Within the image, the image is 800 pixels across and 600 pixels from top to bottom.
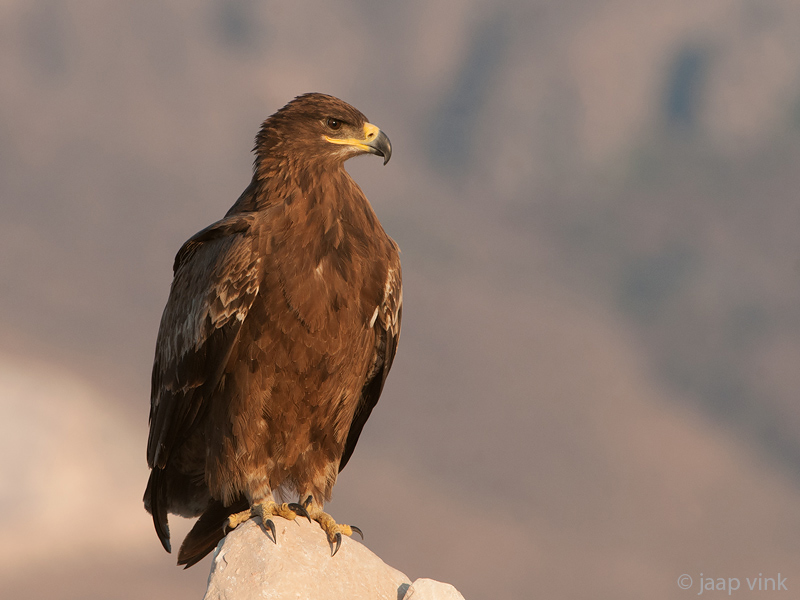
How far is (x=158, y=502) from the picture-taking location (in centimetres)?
952

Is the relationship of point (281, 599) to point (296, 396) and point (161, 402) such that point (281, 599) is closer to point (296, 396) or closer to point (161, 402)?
point (296, 396)

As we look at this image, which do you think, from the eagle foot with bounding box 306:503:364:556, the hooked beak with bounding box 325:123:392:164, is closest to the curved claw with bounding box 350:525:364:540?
the eagle foot with bounding box 306:503:364:556

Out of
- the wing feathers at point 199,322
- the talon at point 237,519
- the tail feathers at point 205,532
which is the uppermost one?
the wing feathers at point 199,322

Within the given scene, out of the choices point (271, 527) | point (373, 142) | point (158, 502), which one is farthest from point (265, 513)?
point (373, 142)

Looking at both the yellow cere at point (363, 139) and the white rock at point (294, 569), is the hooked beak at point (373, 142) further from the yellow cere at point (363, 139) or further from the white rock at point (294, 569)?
the white rock at point (294, 569)

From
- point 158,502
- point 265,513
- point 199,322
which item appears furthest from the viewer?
point 158,502

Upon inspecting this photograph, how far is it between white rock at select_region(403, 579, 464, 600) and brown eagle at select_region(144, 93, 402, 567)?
0.85m

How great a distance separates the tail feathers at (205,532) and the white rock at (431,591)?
237cm

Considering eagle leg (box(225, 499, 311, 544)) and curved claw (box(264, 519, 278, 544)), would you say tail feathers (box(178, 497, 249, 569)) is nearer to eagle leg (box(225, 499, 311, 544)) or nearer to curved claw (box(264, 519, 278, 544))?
eagle leg (box(225, 499, 311, 544))

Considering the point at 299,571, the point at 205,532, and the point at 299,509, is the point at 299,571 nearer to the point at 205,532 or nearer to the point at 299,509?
the point at 299,509

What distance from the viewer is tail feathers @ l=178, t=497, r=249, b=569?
947 centimetres

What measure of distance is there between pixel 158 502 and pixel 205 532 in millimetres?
625

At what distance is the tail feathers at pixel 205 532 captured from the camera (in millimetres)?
9469

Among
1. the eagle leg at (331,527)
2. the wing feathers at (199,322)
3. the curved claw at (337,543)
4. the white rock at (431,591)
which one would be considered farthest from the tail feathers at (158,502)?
the white rock at (431,591)
